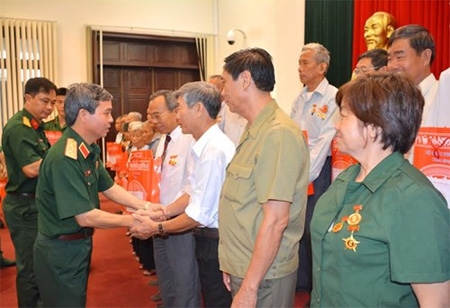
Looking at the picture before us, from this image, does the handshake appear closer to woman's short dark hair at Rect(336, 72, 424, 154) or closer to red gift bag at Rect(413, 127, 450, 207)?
red gift bag at Rect(413, 127, 450, 207)

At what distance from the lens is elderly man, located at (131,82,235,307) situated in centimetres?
206

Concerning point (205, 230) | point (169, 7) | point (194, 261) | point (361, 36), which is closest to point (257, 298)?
point (205, 230)

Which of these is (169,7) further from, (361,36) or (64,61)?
(361,36)

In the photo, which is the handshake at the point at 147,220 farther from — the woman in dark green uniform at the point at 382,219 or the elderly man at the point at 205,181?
the woman in dark green uniform at the point at 382,219

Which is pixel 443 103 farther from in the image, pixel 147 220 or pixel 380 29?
pixel 380 29

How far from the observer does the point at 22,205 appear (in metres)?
3.05

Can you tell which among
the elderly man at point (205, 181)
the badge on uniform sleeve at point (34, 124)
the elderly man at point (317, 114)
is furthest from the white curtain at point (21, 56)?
the elderly man at point (205, 181)

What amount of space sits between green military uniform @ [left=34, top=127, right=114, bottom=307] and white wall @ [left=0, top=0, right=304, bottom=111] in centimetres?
454

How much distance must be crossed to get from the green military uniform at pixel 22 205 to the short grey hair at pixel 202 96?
55.9 inches

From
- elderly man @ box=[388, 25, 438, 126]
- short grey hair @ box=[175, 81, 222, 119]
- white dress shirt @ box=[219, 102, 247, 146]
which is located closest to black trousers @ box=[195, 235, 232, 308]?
short grey hair @ box=[175, 81, 222, 119]

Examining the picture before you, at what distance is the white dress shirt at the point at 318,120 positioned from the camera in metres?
2.95

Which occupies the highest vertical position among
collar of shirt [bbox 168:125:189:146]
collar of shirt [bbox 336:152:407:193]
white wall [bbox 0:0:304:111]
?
white wall [bbox 0:0:304:111]

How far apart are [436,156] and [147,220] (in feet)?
4.98

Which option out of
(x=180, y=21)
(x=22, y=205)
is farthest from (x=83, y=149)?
(x=180, y=21)
